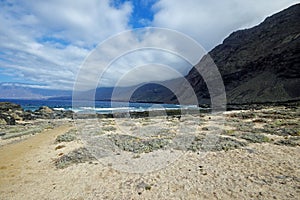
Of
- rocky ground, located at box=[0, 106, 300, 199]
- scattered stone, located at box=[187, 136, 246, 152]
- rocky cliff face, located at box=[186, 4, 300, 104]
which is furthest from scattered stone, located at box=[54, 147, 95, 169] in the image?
rocky cliff face, located at box=[186, 4, 300, 104]

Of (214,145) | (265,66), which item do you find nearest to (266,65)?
(265,66)

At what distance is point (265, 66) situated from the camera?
101 meters

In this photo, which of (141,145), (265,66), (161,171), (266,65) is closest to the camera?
(161,171)

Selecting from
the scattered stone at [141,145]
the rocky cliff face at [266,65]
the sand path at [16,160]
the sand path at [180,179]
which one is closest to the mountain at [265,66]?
the rocky cliff face at [266,65]

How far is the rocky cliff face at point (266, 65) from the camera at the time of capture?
83.5 meters

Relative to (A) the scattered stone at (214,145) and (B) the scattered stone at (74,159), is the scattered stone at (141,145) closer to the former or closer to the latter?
(A) the scattered stone at (214,145)

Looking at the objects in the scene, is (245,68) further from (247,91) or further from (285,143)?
(285,143)

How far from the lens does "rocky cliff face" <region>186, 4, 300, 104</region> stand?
8350cm

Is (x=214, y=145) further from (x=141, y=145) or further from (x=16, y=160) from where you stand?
(x=16, y=160)

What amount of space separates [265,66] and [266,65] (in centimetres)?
79

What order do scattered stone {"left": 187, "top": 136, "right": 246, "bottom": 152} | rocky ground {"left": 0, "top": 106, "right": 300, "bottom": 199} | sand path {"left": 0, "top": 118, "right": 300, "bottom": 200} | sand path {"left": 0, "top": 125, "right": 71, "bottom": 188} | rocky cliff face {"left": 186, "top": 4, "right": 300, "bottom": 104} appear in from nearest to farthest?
sand path {"left": 0, "top": 118, "right": 300, "bottom": 200} < rocky ground {"left": 0, "top": 106, "right": 300, "bottom": 199} < sand path {"left": 0, "top": 125, "right": 71, "bottom": 188} < scattered stone {"left": 187, "top": 136, "right": 246, "bottom": 152} < rocky cliff face {"left": 186, "top": 4, "right": 300, "bottom": 104}

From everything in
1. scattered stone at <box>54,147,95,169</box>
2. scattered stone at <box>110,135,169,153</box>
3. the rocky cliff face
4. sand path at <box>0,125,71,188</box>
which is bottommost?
sand path at <box>0,125,71,188</box>

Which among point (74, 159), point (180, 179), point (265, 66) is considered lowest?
point (180, 179)

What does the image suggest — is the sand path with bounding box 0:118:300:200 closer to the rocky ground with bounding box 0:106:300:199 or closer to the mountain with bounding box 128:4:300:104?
the rocky ground with bounding box 0:106:300:199
